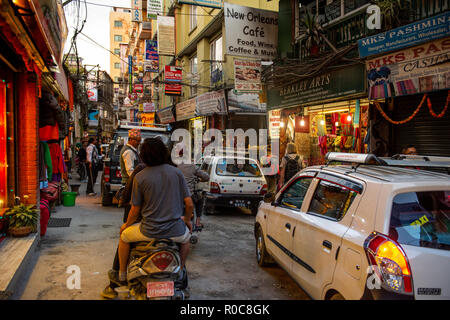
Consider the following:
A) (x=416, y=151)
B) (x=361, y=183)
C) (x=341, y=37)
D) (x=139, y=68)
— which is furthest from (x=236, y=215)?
(x=139, y=68)

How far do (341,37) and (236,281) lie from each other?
26.6ft

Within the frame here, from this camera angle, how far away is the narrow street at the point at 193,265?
470 cm

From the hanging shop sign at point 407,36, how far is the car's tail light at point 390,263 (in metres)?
5.70

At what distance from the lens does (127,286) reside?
407 centimetres

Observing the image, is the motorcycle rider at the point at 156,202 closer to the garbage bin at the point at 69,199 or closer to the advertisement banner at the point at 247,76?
the garbage bin at the point at 69,199

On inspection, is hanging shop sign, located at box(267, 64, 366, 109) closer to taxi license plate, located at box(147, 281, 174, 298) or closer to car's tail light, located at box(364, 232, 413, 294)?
car's tail light, located at box(364, 232, 413, 294)

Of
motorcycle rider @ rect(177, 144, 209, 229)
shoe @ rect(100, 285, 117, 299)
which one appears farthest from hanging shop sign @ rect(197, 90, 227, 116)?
shoe @ rect(100, 285, 117, 299)

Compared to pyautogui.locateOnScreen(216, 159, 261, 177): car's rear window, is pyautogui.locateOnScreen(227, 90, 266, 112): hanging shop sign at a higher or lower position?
higher

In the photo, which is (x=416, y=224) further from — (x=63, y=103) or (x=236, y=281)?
(x=63, y=103)

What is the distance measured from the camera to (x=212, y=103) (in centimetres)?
1830

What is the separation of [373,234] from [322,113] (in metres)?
9.20

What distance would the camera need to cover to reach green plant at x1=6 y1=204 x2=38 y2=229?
6031 millimetres

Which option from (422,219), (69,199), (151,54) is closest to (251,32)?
(69,199)

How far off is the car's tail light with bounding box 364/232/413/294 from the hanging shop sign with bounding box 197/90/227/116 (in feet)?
48.6
